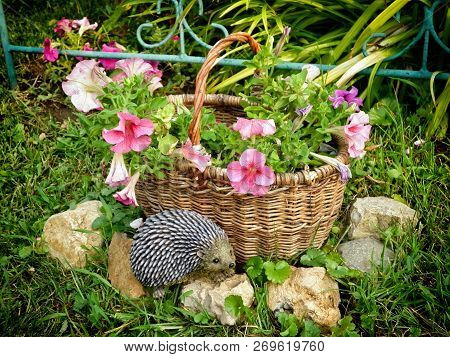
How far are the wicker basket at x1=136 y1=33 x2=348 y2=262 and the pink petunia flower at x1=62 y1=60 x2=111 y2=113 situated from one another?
1.19 ft

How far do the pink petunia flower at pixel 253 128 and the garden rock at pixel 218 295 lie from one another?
557mm

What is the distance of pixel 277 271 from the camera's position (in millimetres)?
2545

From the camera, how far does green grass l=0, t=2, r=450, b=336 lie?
2512mm

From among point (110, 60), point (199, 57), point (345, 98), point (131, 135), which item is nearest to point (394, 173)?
point (345, 98)

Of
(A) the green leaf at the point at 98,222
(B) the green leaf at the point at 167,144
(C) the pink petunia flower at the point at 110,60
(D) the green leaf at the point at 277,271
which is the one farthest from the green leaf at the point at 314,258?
(C) the pink petunia flower at the point at 110,60

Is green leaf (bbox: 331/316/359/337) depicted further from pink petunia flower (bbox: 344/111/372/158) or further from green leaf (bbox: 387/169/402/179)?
green leaf (bbox: 387/169/402/179)

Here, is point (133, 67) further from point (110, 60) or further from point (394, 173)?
point (394, 173)

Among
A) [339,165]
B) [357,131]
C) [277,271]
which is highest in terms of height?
[357,131]

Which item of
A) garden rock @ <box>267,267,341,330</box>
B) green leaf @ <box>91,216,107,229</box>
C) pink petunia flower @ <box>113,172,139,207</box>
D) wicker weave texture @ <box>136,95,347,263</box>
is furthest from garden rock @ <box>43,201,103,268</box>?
garden rock @ <box>267,267,341,330</box>

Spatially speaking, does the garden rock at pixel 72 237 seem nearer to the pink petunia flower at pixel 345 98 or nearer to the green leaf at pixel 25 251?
the green leaf at pixel 25 251

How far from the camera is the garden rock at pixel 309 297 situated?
2459 millimetres

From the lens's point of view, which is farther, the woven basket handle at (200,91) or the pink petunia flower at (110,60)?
the pink petunia flower at (110,60)

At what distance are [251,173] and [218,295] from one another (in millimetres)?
479

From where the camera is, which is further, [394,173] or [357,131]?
[394,173]
